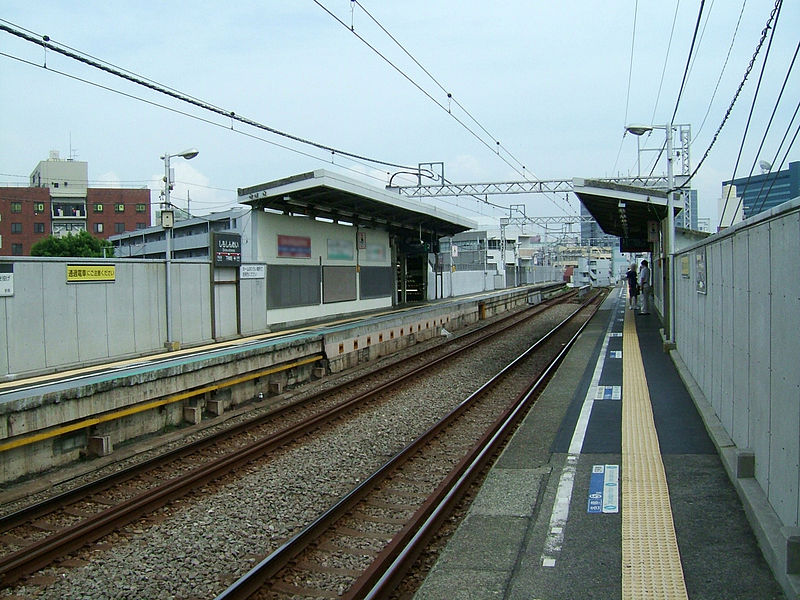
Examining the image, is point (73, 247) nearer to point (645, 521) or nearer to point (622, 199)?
point (622, 199)

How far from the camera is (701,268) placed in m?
8.12

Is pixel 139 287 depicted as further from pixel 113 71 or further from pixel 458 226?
pixel 458 226

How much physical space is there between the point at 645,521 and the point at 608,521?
0.91ft

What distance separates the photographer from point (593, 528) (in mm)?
5074

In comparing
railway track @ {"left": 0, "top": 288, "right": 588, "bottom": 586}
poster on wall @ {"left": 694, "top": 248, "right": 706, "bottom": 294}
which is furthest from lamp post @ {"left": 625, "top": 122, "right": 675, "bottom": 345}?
railway track @ {"left": 0, "top": 288, "right": 588, "bottom": 586}

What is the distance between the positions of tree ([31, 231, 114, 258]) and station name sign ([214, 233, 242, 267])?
34924mm

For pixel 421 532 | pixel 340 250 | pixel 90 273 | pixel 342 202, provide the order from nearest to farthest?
pixel 421 532 < pixel 90 273 < pixel 342 202 < pixel 340 250

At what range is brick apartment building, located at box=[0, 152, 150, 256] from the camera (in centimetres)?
6600

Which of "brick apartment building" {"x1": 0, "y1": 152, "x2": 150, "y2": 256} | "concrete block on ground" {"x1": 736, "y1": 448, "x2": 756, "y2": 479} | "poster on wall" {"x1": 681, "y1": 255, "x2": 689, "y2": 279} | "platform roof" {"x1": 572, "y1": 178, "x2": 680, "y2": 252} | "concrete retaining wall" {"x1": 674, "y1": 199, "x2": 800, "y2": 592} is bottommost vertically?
"concrete block on ground" {"x1": 736, "y1": 448, "x2": 756, "y2": 479}

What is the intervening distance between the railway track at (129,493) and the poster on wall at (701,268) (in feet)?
18.1

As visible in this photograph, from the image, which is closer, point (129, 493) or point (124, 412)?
point (129, 493)

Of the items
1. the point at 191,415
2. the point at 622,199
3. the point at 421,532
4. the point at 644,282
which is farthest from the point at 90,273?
the point at 644,282

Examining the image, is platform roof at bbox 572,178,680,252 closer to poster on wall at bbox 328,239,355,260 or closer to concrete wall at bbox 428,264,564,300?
poster on wall at bbox 328,239,355,260

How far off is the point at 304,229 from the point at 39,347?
397 inches
